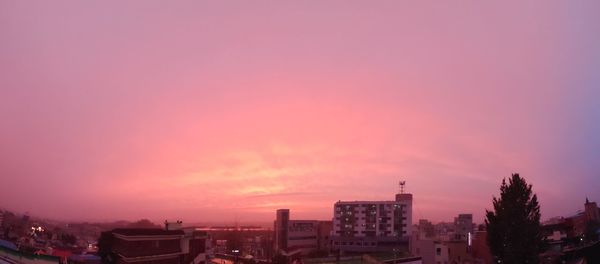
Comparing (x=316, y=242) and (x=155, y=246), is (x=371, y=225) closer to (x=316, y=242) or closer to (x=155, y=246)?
(x=316, y=242)

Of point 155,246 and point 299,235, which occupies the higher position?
point 155,246

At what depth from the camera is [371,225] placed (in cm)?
6906

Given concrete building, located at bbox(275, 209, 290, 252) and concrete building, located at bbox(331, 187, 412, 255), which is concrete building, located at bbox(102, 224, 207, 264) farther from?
concrete building, located at bbox(331, 187, 412, 255)

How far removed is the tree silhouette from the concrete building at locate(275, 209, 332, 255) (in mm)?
42072

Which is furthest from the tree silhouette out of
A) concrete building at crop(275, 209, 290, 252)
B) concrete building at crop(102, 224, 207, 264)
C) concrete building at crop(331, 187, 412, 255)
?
concrete building at crop(275, 209, 290, 252)

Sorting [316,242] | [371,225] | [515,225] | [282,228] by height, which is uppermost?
[515,225]

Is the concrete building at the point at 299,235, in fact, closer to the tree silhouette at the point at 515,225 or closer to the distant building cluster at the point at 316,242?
the distant building cluster at the point at 316,242

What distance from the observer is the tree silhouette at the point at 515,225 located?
24766mm

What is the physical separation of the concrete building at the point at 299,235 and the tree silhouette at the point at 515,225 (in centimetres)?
4207

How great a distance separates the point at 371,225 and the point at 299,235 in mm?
10048

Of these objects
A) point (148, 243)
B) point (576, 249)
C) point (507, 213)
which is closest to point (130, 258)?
point (148, 243)

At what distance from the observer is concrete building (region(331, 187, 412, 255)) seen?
66938 millimetres

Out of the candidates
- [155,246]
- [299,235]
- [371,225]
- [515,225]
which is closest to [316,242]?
[299,235]

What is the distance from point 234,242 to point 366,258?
177 ft
